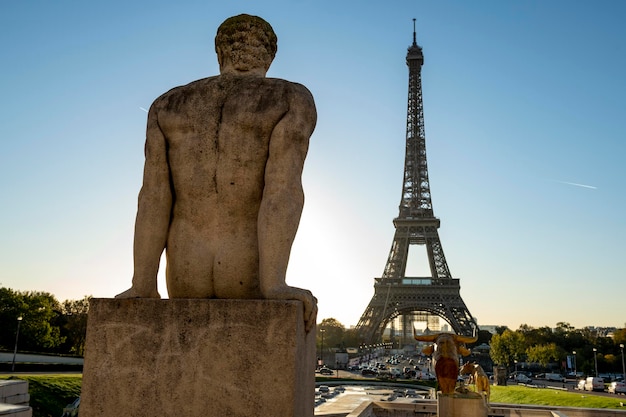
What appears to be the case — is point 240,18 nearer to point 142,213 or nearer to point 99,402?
point 142,213

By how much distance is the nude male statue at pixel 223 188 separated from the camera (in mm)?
3201

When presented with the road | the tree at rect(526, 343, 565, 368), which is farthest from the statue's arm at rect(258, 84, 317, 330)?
the tree at rect(526, 343, 565, 368)

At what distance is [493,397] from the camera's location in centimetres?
3116

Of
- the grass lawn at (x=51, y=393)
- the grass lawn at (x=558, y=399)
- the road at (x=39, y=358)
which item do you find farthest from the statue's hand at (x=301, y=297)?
the road at (x=39, y=358)

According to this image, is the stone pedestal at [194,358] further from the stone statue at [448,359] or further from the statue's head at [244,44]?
the stone statue at [448,359]

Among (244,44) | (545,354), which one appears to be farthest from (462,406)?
(545,354)

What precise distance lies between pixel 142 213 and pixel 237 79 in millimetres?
1072

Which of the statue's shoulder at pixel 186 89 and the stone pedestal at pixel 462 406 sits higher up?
the statue's shoulder at pixel 186 89

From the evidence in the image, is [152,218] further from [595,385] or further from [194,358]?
[595,385]

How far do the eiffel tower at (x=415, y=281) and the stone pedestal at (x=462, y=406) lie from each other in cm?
5480

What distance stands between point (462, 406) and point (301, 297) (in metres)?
10.3

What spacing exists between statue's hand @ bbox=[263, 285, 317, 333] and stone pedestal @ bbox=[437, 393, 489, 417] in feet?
33.2

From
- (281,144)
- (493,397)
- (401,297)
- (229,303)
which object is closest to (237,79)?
(281,144)

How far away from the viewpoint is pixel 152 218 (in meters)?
3.36
